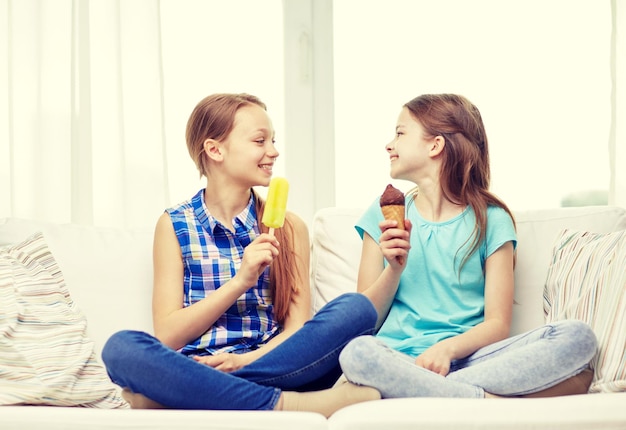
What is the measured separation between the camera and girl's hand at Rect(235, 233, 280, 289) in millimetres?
1998

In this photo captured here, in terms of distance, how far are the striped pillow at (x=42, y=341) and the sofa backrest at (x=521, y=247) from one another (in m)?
0.72

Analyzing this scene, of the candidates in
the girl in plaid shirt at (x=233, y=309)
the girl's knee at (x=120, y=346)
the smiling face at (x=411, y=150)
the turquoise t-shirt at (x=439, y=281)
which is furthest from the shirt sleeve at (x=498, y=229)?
the girl's knee at (x=120, y=346)

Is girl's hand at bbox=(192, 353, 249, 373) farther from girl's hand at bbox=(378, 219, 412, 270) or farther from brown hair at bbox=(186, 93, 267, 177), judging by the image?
brown hair at bbox=(186, 93, 267, 177)

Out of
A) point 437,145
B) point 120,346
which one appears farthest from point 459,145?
point 120,346

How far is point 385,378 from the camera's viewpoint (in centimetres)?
177

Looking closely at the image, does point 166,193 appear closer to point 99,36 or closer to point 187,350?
point 99,36

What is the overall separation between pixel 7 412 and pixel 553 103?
261 centimetres

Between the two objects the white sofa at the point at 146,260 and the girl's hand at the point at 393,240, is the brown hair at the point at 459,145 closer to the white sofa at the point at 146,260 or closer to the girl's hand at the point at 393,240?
the white sofa at the point at 146,260

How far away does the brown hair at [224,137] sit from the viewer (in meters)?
2.25

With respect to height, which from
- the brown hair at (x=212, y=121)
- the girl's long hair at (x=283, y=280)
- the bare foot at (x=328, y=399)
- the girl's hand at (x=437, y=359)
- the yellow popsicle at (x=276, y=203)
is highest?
the brown hair at (x=212, y=121)

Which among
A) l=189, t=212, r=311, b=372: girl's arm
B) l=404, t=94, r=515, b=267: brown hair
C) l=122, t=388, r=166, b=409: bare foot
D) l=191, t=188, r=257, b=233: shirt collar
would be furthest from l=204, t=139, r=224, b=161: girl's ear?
l=122, t=388, r=166, b=409: bare foot

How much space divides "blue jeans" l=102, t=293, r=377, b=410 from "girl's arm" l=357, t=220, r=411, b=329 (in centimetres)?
23

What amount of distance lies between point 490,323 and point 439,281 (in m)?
0.22

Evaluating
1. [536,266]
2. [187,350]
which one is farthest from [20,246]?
[536,266]
